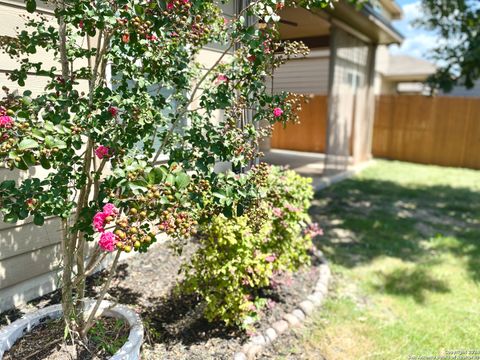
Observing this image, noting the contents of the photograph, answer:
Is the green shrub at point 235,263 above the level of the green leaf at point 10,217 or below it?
below

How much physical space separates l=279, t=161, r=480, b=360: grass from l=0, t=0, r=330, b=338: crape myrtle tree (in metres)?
1.56

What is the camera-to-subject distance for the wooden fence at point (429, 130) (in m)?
10.8

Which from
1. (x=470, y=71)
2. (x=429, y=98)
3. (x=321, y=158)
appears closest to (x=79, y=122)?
(x=470, y=71)

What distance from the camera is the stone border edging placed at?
2.63 meters

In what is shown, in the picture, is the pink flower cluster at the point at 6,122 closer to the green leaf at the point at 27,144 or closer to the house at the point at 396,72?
the green leaf at the point at 27,144

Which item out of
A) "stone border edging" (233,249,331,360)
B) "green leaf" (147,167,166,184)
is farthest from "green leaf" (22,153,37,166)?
"stone border edging" (233,249,331,360)

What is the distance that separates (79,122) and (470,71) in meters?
7.94

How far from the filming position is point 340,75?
27.2ft

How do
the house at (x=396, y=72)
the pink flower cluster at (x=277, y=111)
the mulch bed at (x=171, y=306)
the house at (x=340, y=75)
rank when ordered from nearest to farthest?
the pink flower cluster at (x=277, y=111) < the mulch bed at (x=171, y=306) < the house at (x=340, y=75) < the house at (x=396, y=72)

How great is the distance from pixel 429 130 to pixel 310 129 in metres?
3.55

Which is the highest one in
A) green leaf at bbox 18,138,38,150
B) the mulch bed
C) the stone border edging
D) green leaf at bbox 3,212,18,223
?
green leaf at bbox 18,138,38,150

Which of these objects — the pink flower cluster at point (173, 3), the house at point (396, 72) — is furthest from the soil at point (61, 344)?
the house at point (396, 72)

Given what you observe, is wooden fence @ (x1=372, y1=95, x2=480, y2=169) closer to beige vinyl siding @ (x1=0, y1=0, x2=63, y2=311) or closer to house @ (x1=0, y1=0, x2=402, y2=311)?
house @ (x1=0, y1=0, x2=402, y2=311)

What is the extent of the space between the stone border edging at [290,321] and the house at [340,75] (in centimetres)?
321
